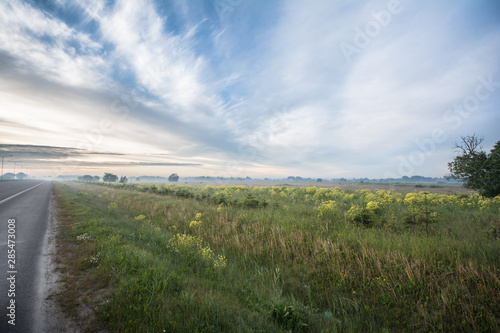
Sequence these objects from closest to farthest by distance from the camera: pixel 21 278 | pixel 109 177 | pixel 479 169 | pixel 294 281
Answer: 1. pixel 21 278
2. pixel 294 281
3. pixel 479 169
4. pixel 109 177

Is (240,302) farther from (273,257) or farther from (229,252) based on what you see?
(229,252)

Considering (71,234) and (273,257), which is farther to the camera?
(71,234)

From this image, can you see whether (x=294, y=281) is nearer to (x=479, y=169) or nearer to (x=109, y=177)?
(x=479, y=169)

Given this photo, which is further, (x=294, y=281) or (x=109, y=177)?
(x=109, y=177)

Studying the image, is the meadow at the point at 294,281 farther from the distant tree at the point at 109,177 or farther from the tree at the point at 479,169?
the distant tree at the point at 109,177

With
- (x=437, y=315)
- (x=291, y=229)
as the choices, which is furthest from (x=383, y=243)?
(x=291, y=229)

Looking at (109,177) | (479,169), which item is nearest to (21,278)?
(479,169)

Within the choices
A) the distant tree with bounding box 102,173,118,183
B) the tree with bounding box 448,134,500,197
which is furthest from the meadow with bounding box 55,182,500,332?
the distant tree with bounding box 102,173,118,183

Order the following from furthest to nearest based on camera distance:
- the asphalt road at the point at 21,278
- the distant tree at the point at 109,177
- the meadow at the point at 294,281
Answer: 1. the distant tree at the point at 109,177
2. the meadow at the point at 294,281
3. the asphalt road at the point at 21,278

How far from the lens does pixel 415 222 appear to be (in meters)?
8.95

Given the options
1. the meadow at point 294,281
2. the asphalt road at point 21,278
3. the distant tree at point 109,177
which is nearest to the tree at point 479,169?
the meadow at point 294,281

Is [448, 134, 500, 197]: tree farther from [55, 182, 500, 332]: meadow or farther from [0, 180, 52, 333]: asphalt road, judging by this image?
[0, 180, 52, 333]: asphalt road

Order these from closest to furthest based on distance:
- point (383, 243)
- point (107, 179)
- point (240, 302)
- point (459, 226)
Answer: point (240, 302)
point (383, 243)
point (459, 226)
point (107, 179)

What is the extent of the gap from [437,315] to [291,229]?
5.22 metres
